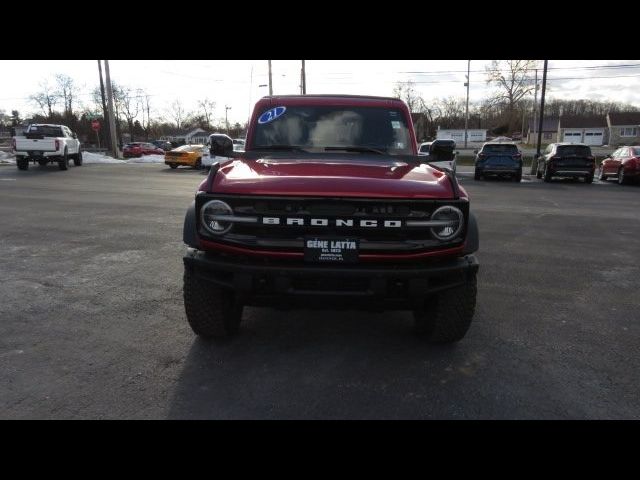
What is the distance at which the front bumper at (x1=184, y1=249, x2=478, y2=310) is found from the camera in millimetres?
2934

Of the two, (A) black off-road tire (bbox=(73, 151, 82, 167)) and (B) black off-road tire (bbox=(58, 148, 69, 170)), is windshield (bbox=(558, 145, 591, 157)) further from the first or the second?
(A) black off-road tire (bbox=(73, 151, 82, 167))

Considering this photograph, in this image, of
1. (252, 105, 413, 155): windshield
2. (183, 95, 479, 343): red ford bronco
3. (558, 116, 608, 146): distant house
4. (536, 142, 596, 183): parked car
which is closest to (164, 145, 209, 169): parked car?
(536, 142, 596, 183): parked car

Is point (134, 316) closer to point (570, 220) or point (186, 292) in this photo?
point (186, 292)

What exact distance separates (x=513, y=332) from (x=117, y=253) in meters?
5.05

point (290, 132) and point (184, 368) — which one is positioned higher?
point (290, 132)

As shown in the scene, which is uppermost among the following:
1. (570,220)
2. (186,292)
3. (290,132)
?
(290,132)

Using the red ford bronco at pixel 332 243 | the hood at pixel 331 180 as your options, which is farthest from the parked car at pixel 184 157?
the red ford bronco at pixel 332 243

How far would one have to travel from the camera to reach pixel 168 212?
33.0 feet

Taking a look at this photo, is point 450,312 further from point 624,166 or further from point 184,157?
point 184,157

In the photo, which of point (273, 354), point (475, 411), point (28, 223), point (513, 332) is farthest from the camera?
point (28, 223)

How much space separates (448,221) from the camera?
10.1 ft

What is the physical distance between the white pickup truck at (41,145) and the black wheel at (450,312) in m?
21.5

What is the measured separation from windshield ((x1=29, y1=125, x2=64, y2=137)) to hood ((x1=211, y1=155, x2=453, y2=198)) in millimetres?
21233
